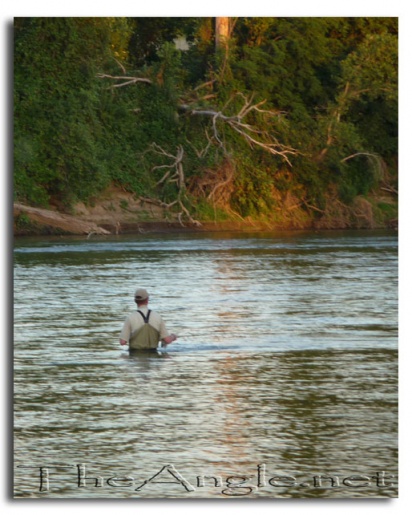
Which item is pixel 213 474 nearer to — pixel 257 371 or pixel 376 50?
pixel 257 371

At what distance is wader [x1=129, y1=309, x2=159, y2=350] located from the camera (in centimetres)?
1511

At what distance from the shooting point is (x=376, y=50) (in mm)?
36656

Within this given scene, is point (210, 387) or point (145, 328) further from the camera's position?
point (145, 328)

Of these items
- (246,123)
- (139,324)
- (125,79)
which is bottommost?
(139,324)

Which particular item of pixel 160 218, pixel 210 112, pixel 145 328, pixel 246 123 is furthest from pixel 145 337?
pixel 246 123

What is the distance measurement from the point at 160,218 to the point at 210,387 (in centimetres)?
2280

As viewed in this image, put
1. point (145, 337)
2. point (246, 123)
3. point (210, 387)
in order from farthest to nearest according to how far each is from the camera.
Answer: point (246, 123), point (145, 337), point (210, 387)

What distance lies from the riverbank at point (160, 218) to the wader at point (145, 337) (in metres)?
17.8

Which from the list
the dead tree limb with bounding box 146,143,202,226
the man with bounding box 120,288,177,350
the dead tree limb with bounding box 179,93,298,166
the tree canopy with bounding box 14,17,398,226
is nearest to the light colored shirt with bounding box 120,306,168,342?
the man with bounding box 120,288,177,350

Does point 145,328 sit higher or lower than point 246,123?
lower

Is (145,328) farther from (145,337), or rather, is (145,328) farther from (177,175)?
(177,175)

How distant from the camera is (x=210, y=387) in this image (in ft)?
46.5

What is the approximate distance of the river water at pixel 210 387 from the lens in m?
10.9

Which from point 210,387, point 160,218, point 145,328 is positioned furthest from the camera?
point 160,218
